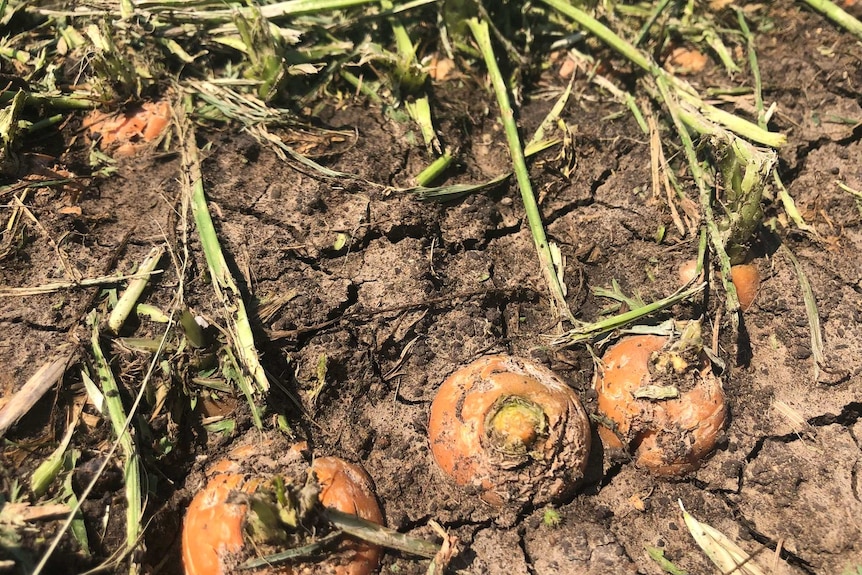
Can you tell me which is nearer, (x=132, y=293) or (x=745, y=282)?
(x=132, y=293)

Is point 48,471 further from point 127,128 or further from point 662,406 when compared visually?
point 662,406

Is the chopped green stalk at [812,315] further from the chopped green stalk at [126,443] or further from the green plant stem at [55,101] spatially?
the green plant stem at [55,101]

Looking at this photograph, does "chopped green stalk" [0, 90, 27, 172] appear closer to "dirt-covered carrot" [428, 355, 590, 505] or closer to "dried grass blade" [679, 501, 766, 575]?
Answer: "dirt-covered carrot" [428, 355, 590, 505]

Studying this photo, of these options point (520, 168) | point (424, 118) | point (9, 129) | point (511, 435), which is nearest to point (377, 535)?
point (511, 435)

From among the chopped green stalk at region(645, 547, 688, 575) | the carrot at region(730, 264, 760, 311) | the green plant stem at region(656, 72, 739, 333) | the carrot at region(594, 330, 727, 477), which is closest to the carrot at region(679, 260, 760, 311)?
the carrot at region(730, 264, 760, 311)

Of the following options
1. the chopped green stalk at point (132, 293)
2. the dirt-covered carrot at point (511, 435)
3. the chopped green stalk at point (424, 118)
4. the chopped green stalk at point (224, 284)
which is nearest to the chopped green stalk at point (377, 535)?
the dirt-covered carrot at point (511, 435)
